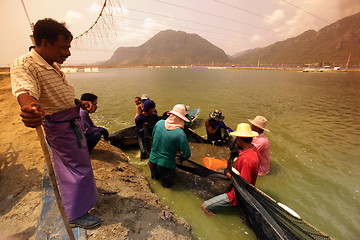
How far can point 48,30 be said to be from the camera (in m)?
1.93

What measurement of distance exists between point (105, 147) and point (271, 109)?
13570 mm

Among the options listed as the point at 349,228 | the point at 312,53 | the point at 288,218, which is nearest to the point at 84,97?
the point at 288,218

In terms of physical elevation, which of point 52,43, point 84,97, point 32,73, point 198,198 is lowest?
point 198,198

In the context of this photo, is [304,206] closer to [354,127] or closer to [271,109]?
[354,127]

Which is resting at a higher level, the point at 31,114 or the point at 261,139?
the point at 31,114

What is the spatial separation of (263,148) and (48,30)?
16.4ft

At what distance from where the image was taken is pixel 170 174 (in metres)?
4.41

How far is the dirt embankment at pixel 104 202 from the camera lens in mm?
2689

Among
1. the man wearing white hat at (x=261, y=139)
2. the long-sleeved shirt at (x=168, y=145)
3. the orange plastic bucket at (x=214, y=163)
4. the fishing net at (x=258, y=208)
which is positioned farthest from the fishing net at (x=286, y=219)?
the orange plastic bucket at (x=214, y=163)

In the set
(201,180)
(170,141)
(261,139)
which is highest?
(170,141)

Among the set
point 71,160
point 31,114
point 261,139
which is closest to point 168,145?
point 71,160

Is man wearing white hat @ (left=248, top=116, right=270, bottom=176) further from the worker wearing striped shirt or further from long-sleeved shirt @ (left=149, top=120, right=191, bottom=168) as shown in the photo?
the worker wearing striped shirt

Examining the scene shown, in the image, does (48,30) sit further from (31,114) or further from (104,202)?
(104,202)

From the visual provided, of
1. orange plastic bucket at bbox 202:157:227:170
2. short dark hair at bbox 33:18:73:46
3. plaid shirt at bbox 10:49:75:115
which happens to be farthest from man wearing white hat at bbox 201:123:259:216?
short dark hair at bbox 33:18:73:46
